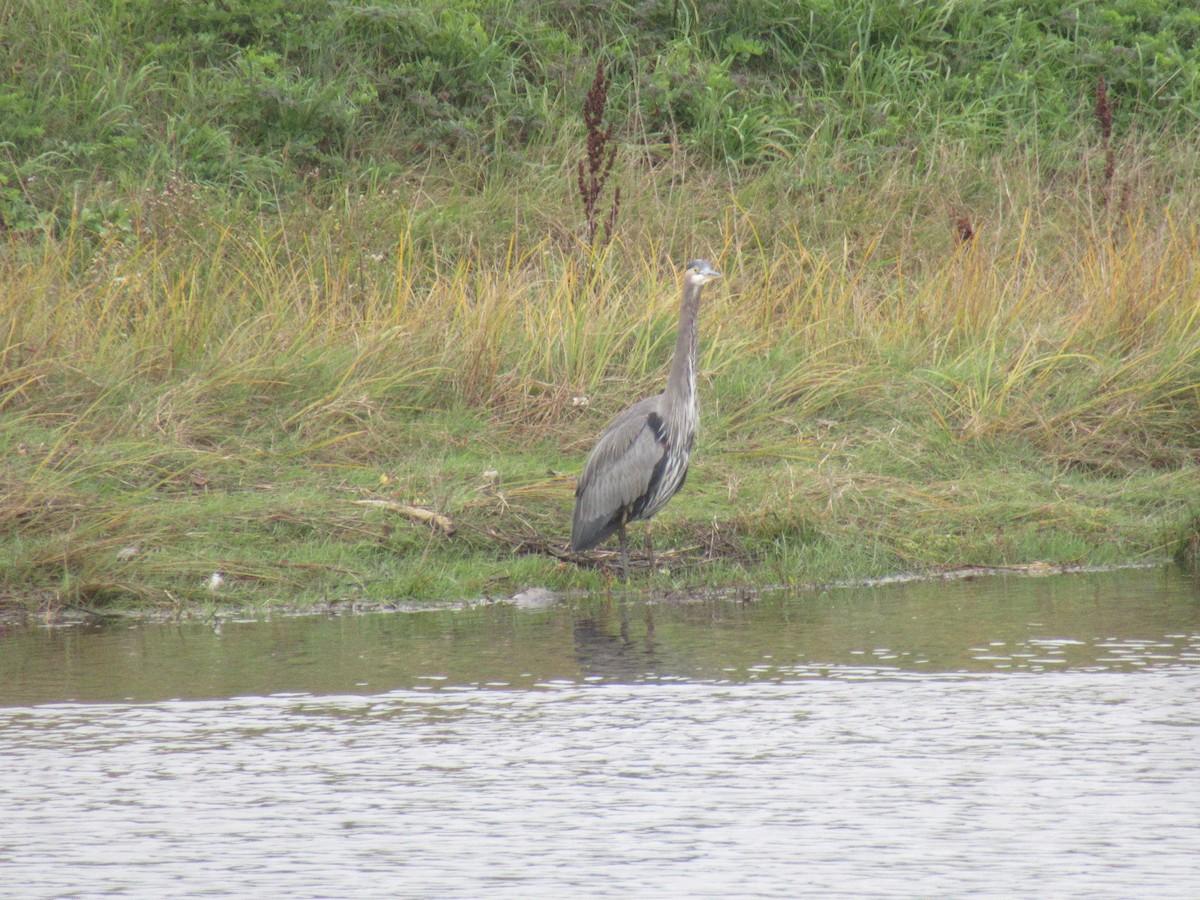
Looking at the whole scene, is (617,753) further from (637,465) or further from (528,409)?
(528,409)

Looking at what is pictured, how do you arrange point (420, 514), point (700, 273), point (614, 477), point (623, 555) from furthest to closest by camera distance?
point (700, 273)
point (420, 514)
point (623, 555)
point (614, 477)

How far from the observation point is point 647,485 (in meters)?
7.17

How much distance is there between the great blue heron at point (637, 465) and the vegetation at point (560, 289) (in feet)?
0.84

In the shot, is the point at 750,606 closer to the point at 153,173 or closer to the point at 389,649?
the point at 389,649

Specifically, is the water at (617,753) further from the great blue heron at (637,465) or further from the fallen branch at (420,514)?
the fallen branch at (420,514)

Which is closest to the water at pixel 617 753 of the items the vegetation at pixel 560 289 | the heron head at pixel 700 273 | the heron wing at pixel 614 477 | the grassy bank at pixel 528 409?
the heron wing at pixel 614 477

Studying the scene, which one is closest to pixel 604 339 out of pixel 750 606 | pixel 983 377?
pixel 983 377

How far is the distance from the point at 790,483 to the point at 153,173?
6551mm

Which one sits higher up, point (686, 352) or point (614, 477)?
point (686, 352)

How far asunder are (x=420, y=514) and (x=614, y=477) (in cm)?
93

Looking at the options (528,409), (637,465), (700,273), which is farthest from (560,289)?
(637,465)

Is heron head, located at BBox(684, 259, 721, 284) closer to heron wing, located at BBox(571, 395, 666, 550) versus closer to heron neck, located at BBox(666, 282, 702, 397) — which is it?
heron neck, located at BBox(666, 282, 702, 397)

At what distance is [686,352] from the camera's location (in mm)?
7609

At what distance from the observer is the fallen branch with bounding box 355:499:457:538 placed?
7512 millimetres
